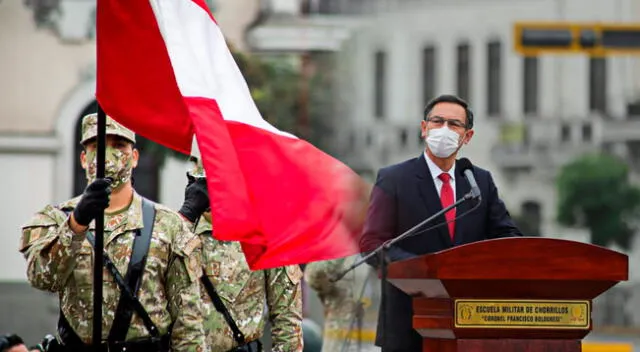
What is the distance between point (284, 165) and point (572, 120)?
50573 mm

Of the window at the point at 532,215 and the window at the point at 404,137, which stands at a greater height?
the window at the point at 404,137

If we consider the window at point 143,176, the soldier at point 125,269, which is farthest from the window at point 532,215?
the soldier at point 125,269

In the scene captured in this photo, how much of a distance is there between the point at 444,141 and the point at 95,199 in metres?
2.04

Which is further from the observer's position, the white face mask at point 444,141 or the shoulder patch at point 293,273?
the shoulder patch at point 293,273

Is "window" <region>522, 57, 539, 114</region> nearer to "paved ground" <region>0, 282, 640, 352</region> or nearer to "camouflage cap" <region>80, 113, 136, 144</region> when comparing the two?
"paved ground" <region>0, 282, 640, 352</region>

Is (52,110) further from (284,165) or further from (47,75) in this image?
(284,165)

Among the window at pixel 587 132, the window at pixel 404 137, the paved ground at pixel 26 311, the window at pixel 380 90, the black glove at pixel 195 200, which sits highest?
the window at pixel 380 90

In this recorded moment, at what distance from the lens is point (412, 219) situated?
830cm

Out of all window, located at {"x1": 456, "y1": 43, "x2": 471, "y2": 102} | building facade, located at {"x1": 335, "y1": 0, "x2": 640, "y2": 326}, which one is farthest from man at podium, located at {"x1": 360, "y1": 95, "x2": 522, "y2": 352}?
window, located at {"x1": 456, "y1": 43, "x2": 471, "y2": 102}

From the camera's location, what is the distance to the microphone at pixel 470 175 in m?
7.71

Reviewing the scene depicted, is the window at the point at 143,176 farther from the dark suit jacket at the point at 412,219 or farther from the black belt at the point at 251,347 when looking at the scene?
the dark suit jacket at the point at 412,219

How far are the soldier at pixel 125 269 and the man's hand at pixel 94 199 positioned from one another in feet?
1.43

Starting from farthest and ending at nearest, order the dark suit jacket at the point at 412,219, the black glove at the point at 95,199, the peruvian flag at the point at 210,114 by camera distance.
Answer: the dark suit jacket at the point at 412,219, the peruvian flag at the point at 210,114, the black glove at the point at 95,199

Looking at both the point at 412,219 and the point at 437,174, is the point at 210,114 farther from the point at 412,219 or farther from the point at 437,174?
the point at 437,174
